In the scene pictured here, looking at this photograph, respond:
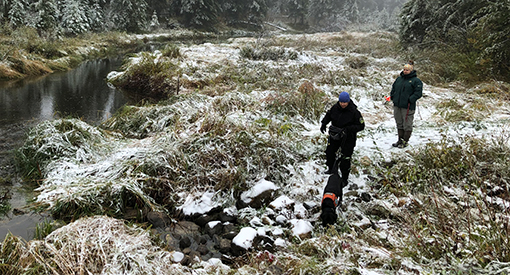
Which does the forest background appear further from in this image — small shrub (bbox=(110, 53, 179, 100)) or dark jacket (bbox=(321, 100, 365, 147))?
dark jacket (bbox=(321, 100, 365, 147))

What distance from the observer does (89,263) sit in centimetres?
276

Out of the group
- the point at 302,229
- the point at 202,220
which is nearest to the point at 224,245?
the point at 202,220

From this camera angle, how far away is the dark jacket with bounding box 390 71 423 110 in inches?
197

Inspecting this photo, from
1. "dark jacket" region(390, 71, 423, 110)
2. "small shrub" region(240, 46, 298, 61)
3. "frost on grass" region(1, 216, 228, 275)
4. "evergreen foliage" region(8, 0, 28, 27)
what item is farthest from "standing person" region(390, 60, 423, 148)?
"evergreen foliage" region(8, 0, 28, 27)

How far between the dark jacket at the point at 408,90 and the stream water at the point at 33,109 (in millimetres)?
5484

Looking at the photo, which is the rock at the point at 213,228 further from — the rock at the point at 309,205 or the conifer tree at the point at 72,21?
the conifer tree at the point at 72,21

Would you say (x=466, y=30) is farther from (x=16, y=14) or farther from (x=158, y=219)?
(x=16, y=14)

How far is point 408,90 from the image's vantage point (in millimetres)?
5082

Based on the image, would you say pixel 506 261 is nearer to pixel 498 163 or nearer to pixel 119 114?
pixel 498 163

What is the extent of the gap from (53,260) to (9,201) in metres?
2.11

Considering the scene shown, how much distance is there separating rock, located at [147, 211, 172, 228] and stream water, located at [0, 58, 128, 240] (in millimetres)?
1305

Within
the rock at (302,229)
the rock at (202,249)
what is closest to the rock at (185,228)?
the rock at (202,249)

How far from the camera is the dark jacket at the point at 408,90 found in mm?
5016

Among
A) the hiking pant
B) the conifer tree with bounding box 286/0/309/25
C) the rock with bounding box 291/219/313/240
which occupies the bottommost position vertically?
the rock with bounding box 291/219/313/240
